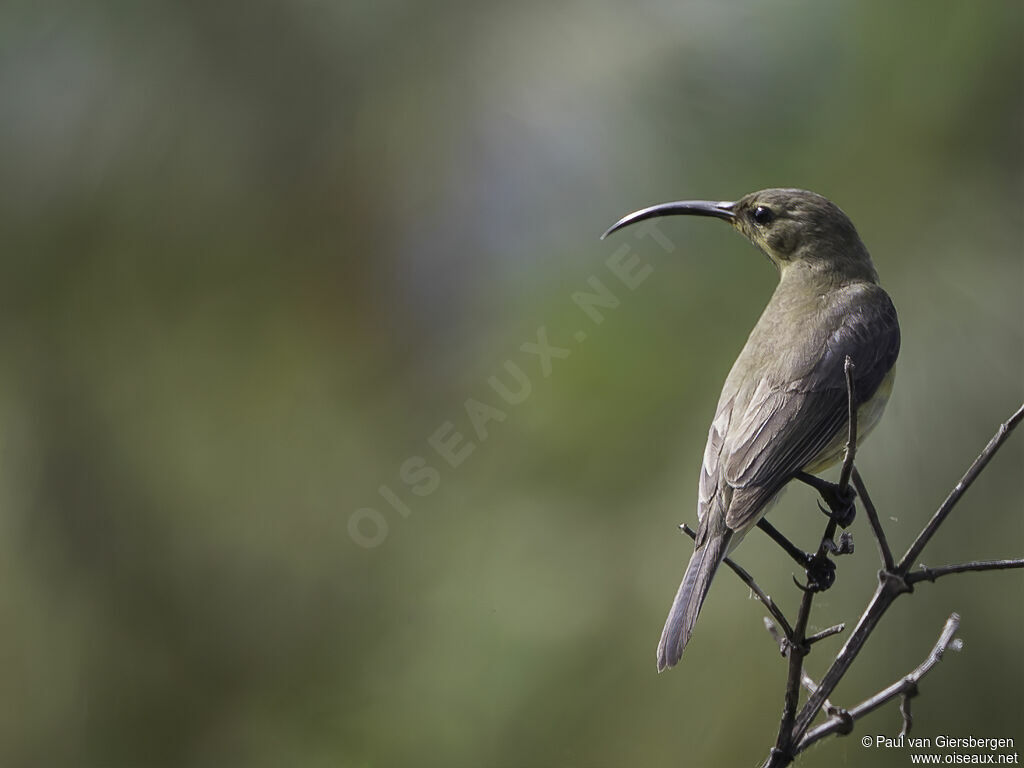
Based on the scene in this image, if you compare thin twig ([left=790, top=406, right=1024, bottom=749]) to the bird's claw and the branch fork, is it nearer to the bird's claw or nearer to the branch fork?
the branch fork

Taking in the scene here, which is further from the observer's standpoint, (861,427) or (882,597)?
(861,427)

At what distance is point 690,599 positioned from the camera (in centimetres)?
230

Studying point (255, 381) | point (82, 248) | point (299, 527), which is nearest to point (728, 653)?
point (299, 527)

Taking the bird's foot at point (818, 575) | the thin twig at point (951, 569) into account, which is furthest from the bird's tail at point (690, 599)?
the thin twig at point (951, 569)

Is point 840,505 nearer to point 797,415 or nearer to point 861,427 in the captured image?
point 797,415

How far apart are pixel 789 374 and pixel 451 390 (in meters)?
2.43

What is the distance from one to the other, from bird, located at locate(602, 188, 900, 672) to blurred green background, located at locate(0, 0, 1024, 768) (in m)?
1.01

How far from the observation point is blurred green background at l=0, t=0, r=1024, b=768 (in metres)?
4.00

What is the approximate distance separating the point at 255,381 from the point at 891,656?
3.14 m

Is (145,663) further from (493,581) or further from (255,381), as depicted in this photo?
(493,581)

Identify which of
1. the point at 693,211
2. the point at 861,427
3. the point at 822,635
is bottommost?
the point at 861,427

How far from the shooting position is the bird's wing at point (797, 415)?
2604mm

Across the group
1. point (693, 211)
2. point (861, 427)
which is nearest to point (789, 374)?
point (861, 427)

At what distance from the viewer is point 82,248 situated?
5.33 m
